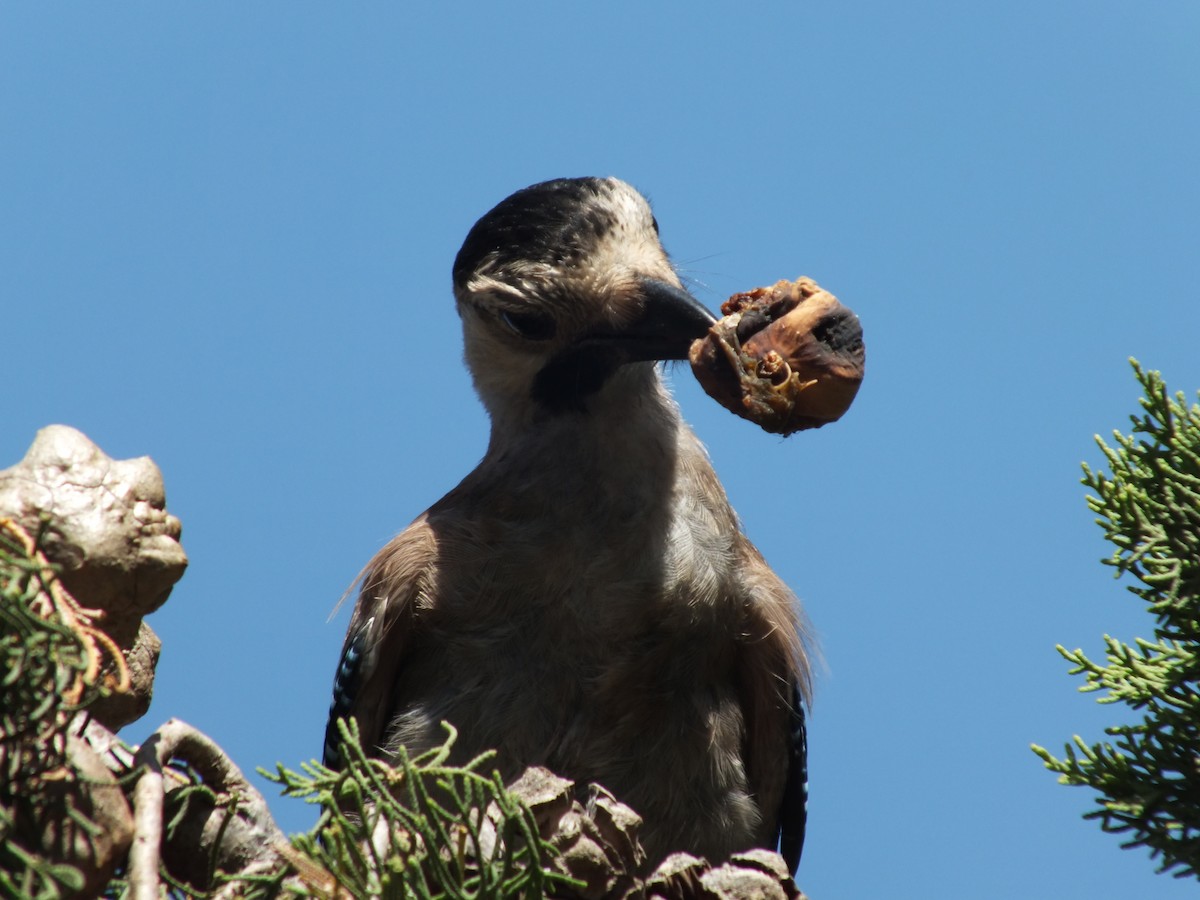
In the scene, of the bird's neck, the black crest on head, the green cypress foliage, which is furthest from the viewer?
the black crest on head

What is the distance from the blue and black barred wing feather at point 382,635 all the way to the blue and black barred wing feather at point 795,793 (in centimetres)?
121

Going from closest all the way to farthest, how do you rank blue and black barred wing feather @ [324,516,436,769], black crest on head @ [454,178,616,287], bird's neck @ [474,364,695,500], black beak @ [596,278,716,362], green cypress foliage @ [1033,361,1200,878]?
green cypress foliage @ [1033,361,1200,878] → black beak @ [596,278,716,362] → blue and black barred wing feather @ [324,516,436,769] → bird's neck @ [474,364,695,500] → black crest on head @ [454,178,616,287]

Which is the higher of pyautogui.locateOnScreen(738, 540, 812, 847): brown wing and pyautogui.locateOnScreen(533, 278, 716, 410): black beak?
pyautogui.locateOnScreen(533, 278, 716, 410): black beak

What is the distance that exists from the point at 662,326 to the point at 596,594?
2.67ft

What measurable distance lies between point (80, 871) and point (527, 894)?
0.65 metres

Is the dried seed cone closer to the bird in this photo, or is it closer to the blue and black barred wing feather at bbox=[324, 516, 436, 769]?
the bird

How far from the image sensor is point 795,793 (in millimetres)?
4531

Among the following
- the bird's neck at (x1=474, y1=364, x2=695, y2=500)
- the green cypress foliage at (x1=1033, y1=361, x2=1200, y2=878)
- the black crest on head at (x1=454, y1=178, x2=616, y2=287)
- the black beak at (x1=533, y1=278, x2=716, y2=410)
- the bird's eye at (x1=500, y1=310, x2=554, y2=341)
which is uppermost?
the black crest on head at (x1=454, y1=178, x2=616, y2=287)

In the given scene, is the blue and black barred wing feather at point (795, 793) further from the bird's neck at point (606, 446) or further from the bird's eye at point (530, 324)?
the bird's eye at point (530, 324)

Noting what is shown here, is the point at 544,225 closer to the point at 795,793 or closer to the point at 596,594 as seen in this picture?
the point at 596,594

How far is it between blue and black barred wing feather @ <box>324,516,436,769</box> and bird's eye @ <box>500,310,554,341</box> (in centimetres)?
74

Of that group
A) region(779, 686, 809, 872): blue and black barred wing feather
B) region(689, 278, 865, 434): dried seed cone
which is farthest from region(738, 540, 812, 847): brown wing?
region(689, 278, 865, 434): dried seed cone

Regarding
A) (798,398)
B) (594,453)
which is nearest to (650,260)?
(594,453)

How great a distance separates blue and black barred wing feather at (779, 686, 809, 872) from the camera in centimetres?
440
